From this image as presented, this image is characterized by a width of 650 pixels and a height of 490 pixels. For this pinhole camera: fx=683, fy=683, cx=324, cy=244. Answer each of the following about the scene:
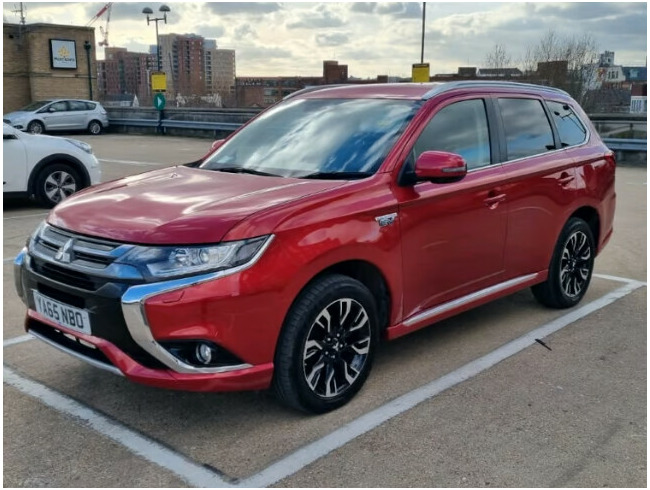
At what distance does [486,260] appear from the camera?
4605mm

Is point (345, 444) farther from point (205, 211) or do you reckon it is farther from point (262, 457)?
point (205, 211)

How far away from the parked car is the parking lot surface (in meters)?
23.7

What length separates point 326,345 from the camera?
3.62m

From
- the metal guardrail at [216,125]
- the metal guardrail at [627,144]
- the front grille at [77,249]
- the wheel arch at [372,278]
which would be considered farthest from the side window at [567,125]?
the metal guardrail at [627,144]

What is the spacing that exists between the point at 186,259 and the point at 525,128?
3008 millimetres

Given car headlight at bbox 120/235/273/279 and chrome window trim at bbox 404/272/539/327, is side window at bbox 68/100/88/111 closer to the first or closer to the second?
chrome window trim at bbox 404/272/539/327

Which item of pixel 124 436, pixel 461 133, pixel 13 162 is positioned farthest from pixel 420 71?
pixel 124 436

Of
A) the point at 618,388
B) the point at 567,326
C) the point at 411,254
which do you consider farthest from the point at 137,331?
the point at 567,326

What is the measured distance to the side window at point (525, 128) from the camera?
16.1 feet

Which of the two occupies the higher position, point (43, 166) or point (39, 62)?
point (39, 62)

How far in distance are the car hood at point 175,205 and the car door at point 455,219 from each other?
2.02ft

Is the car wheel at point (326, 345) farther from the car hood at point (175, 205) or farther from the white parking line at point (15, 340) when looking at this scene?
the white parking line at point (15, 340)

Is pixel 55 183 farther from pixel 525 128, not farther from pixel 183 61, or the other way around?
pixel 183 61

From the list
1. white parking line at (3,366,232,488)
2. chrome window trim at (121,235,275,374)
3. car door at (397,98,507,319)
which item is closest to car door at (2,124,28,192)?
white parking line at (3,366,232,488)
